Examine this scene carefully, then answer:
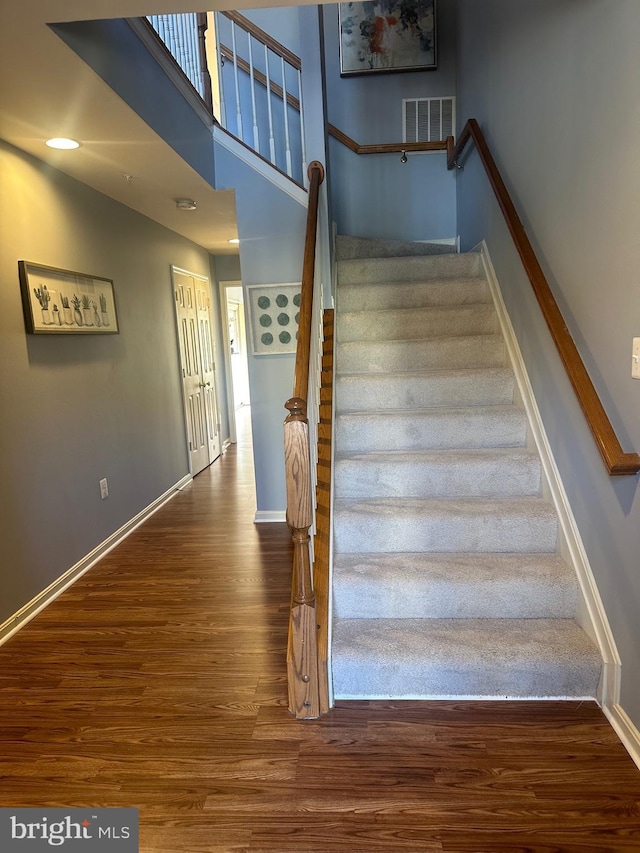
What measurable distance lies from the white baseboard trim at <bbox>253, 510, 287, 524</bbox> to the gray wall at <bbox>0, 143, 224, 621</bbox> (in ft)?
3.10

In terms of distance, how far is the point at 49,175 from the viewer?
288 cm

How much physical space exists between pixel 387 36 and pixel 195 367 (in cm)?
344

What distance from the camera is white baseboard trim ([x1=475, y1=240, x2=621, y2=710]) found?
177 cm

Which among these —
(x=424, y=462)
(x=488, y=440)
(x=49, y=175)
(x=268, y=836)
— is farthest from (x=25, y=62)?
(x=268, y=836)

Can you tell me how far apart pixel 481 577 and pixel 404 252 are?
106 inches

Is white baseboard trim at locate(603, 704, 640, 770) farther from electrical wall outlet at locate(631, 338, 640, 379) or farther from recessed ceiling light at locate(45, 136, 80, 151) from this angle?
recessed ceiling light at locate(45, 136, 80, 151)

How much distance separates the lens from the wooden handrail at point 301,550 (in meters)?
1.63

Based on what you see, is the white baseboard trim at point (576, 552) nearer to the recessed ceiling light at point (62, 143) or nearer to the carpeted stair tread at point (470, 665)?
the carpeted stair tread at point (470, 665)

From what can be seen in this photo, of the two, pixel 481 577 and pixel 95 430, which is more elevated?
pixel 95 430

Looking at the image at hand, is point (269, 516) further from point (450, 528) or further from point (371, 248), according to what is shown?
point (371, 248)

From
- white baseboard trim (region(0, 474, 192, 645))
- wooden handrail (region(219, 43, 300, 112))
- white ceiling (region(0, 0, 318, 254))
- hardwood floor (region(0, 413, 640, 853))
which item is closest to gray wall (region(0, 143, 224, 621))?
white baseboard trim (region(0, 474, 192, 645))

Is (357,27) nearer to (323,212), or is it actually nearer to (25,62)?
(323,212)

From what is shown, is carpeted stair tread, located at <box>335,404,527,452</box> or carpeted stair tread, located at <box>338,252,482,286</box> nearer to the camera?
carpeted stair tread, located at <box>335,404,527,452</box>

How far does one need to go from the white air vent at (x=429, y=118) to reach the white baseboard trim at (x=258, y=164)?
1.75 m
